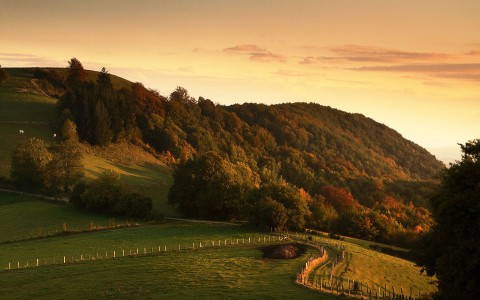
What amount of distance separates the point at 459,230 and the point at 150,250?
4661 centimetres

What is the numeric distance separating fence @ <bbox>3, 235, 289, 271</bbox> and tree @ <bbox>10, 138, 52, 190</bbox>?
48875 mm

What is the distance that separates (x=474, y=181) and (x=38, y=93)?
183 m

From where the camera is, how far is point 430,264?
48.2 m

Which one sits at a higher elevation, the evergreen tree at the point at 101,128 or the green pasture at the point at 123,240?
the evergreen tree at the point at 101,128

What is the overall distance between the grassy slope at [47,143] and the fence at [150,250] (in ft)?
99.3

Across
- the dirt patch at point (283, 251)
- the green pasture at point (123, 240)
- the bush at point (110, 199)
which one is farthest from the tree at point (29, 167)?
the dirt patch at point (283, 251)

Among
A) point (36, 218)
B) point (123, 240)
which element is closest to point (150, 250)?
point (123, 240)

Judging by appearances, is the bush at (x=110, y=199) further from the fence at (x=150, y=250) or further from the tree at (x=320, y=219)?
the tree at (x=320, y=219)

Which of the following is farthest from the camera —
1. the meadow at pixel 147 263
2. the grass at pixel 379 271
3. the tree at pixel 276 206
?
the tree at pixel 276 206

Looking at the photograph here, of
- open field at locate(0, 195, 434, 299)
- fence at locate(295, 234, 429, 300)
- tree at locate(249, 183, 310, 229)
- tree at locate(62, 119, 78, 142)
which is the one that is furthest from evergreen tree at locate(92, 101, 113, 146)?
fence at locate(295, 234, 429, 300)

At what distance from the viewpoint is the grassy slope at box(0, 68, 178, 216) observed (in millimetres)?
131125

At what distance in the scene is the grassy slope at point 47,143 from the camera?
131125 millimetres

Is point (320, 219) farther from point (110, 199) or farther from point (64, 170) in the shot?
point (64, 170)

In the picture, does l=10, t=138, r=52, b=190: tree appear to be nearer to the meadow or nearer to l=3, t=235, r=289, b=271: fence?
the meadow
